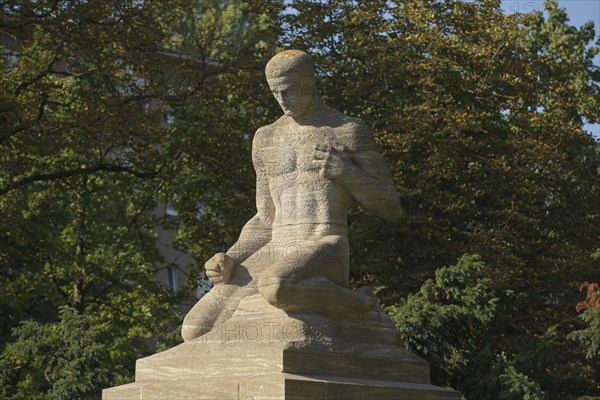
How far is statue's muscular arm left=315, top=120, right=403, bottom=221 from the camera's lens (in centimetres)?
1130

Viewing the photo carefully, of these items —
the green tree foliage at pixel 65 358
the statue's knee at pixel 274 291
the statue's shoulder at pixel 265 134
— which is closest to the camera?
the statue's knee at pixel 274 291

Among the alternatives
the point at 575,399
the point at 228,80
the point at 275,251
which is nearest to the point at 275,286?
the point at 275,251

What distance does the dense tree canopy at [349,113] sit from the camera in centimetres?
2069

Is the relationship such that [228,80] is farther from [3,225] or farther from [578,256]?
[578,256]

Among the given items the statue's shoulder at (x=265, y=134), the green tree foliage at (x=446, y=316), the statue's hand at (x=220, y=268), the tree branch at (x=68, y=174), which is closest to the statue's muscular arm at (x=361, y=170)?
the statue's shoulder at (x=265, y=134)

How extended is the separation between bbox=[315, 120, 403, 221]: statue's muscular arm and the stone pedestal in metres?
0.94

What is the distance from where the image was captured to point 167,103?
22375 mm

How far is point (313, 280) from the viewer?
A: 10.7m

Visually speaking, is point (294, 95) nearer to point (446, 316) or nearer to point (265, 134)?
point (265, 134)

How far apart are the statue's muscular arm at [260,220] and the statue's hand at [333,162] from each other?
61 centimetres

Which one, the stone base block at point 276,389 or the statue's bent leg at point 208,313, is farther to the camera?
the statue's bent leg at point 208,313

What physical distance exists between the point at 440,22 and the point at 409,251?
410cm

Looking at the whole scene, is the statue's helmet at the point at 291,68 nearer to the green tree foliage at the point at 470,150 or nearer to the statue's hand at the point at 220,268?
the statue's hand at the point at 220,268

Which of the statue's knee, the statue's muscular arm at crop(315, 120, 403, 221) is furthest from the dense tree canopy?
the statue's knee
